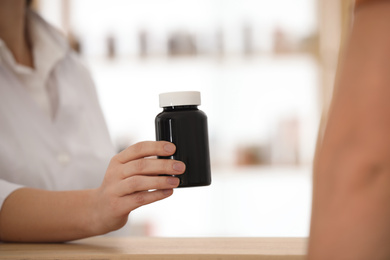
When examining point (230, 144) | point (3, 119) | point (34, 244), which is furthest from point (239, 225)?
point (34, 244)

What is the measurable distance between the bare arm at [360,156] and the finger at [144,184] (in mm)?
444

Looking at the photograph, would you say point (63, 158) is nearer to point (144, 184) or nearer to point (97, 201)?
point (97, 201)

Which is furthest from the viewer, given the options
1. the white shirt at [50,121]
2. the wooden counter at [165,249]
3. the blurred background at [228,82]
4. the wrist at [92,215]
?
the blurred background at [228,82]

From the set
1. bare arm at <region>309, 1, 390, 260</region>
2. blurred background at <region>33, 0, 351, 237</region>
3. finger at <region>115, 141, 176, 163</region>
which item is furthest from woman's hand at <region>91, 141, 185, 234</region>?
blurred background at <region>33, 0, 351, 237</region>

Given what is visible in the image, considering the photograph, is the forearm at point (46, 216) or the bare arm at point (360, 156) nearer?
the bare arm at point (360, 156)

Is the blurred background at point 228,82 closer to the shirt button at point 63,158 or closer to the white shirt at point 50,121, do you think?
the white shirt at point 50,121

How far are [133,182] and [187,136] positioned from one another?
120 millimetres

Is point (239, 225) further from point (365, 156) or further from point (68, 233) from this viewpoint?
point (365, 156)

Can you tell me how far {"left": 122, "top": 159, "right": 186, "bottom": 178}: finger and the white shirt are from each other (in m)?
0.55

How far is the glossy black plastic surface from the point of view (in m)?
0.74

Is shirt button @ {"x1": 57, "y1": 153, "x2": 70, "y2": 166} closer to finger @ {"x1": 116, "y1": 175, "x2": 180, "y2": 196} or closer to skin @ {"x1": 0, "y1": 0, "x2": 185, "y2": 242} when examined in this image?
skin @ {"x1": 0, "y1": 0, "x2": 185, "y2": 242}

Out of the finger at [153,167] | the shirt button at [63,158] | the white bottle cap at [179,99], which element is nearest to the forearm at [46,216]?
the finger at [153,167]

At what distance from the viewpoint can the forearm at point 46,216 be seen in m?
0.89

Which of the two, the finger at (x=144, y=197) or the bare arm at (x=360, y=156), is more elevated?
the bare arm at (x=360, y=156)
